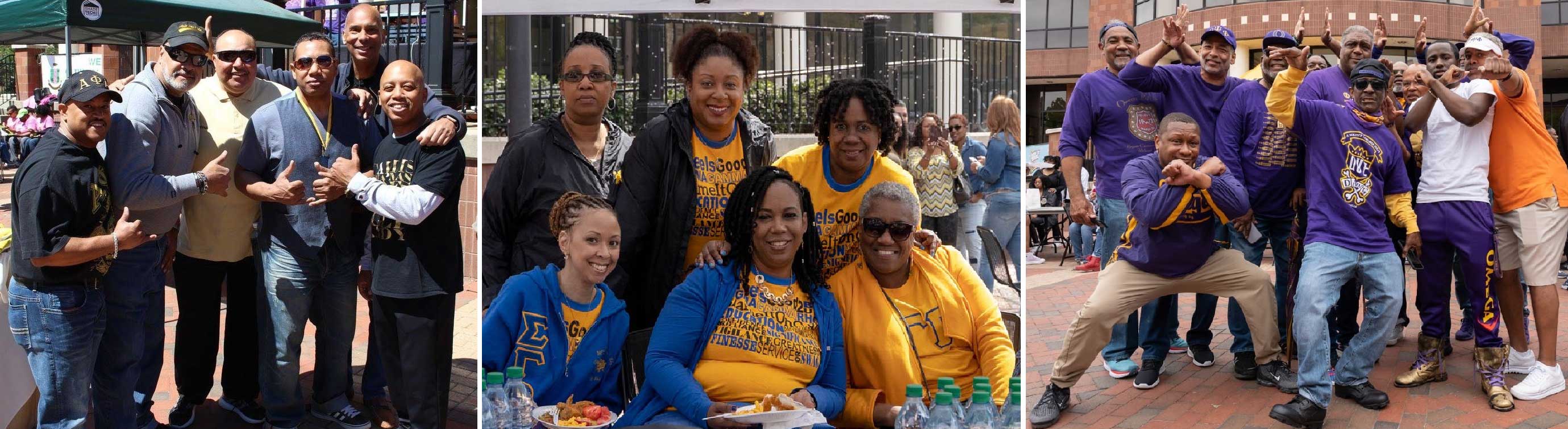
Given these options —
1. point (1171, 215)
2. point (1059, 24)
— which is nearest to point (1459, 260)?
point (1171, 215)

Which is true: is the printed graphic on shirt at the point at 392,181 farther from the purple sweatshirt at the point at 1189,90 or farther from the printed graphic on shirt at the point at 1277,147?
the printed graphic on shirt at the point at 1277,147

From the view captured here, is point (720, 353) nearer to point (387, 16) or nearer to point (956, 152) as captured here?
point (956, 152)

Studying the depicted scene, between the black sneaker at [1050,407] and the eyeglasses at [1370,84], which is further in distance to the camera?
the eyeglasses at [1370,84]

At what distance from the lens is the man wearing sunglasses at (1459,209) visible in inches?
193

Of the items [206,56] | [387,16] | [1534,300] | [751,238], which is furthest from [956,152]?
[387,16]

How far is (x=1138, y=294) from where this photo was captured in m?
4.50

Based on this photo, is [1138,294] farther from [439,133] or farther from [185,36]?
[185,36]

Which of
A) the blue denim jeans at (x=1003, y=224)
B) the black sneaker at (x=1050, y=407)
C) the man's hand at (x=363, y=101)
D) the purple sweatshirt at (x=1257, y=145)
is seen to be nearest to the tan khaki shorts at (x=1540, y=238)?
the purple sweatshirt at (x=1257, y=145)

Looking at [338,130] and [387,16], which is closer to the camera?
[338,130]

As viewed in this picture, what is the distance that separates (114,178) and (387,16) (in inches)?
110

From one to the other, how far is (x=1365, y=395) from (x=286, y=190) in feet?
13.4

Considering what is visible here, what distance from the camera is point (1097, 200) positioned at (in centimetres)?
518

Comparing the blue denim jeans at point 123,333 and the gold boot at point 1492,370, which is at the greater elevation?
the blue denim jeans at point 123,333

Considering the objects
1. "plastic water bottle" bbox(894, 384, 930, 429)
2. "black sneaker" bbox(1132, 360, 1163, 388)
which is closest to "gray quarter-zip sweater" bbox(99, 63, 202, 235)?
"plastic water bottle" bbox(894, 384, 930, 429)
